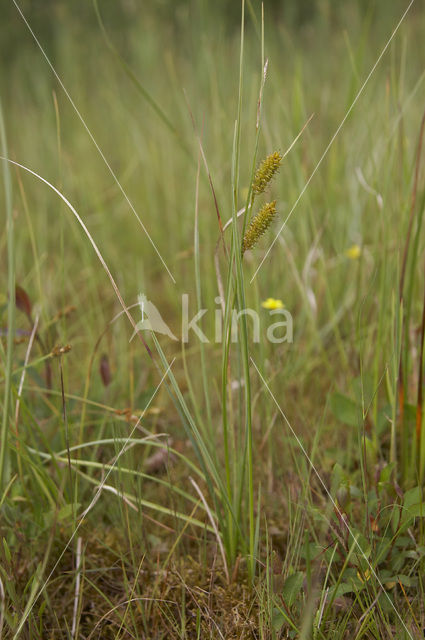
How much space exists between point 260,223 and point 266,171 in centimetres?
5

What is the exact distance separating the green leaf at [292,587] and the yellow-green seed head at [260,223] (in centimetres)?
39

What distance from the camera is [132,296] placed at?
4.83 feet

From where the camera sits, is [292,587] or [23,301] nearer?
[292,587]

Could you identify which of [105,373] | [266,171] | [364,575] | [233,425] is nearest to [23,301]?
[105,373]

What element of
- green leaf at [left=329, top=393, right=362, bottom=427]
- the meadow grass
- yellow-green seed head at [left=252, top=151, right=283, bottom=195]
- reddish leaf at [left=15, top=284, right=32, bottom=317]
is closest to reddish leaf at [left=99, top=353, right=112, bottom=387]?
the meadow grass

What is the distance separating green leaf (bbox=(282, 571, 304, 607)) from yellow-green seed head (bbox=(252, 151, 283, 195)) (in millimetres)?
444

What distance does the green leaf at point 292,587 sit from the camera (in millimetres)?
630

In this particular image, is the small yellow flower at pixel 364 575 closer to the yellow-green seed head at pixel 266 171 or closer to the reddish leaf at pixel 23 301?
the yellow-green seed head at pixel 266 171

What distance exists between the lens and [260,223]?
58cm

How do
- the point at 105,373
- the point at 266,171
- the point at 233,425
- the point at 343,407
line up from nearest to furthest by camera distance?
the point at 266,171 < the point at 233,425 < the point at 343,407 < the point at 105,373

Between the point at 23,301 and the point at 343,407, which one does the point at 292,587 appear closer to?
the point at 343,407

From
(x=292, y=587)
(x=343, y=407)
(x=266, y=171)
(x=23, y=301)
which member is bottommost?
(x=292, y=587)

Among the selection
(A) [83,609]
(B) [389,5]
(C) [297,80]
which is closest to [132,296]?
(C) [297,80]

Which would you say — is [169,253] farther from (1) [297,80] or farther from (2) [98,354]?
(1) [297,80]
